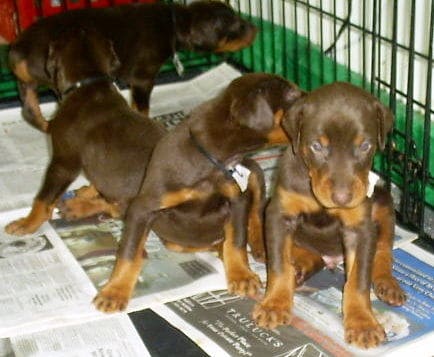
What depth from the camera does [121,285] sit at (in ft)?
6.46

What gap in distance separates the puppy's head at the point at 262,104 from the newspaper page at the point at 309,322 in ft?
1.43

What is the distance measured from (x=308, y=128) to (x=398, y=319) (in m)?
0.55

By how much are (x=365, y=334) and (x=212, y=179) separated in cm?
53

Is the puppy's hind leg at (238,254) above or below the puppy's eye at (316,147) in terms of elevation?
below

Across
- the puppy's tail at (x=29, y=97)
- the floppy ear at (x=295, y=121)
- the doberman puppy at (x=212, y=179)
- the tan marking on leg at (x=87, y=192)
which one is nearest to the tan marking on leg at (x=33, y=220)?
the tan marking on leg at (x=87, y=192)

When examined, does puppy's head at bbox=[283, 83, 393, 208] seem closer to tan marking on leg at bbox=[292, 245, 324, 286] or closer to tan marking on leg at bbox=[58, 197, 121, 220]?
tan marking on leg at bbox=[292, 245, 324, 286]

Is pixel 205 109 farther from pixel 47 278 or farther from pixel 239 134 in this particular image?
pixel 47 278

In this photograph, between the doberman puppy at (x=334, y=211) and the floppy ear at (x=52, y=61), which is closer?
the doberman puppy at (x=334, y=211)

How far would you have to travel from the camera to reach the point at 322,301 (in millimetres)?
1979

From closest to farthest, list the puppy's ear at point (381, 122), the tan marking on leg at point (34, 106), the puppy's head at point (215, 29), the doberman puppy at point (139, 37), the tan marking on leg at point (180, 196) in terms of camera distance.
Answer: the puppy's ear at point (381, 122) → the tan marking on leg at point (180, 196) → the doberman puppy at point (139, 37) → the tan marking on leg at point (34, 106) → the puppy's head at point (215, 29)

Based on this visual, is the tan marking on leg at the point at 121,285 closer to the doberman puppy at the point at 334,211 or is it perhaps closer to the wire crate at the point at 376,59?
the doberman puppy at the point at 334,211

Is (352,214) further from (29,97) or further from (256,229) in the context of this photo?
(29,97)

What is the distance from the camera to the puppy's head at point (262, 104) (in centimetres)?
180

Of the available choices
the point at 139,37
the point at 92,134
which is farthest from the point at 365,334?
the point at 139,37
